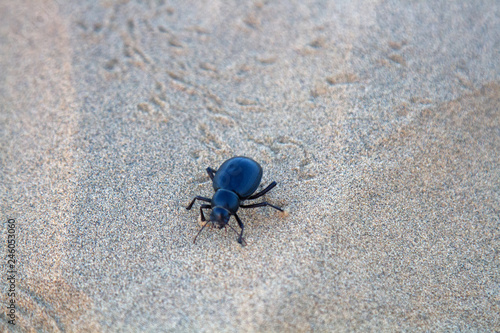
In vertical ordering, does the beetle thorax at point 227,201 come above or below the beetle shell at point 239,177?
below

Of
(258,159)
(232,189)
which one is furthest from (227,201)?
(258,159)

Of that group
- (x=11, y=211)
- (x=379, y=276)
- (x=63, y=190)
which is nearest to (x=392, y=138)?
(x=379, y=276)

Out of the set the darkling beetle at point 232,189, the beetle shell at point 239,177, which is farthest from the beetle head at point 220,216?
the beetle shell at point 239,177

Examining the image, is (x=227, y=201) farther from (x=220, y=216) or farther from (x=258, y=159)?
(x=258, y=159)

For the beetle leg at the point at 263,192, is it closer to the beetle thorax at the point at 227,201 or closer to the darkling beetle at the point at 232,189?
the darkling beetle at the point at 232,189

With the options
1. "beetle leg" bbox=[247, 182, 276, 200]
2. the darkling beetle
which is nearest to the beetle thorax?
the darkling beetle

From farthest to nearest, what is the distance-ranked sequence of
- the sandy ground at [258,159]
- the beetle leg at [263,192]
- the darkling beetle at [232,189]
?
1. the beetle leg at [263,192]
2. the darkling beetle at [232,189]
3. the sandy ground at [258,159]
